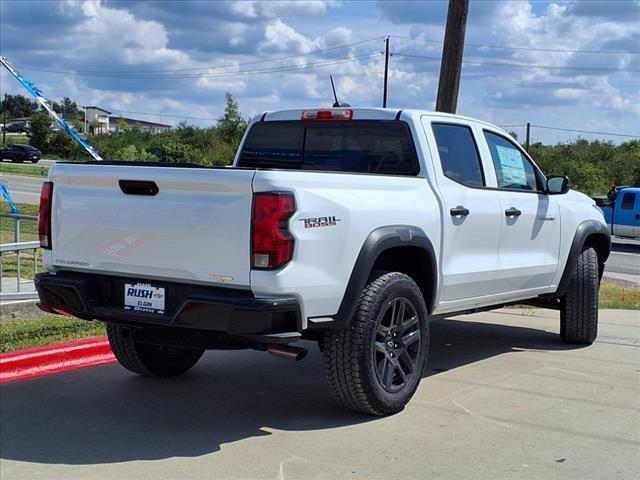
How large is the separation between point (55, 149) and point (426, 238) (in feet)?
214

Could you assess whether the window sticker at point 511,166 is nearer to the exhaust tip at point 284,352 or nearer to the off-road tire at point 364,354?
the off-road tire at point 364,354

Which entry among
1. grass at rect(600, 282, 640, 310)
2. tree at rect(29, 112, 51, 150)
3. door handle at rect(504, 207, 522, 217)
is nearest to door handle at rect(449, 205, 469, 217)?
door handle at rect(504, 207, 522, 217)

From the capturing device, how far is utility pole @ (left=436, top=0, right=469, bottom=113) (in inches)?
451

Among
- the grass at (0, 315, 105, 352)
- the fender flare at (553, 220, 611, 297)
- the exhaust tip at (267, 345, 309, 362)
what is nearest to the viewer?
the exhaust tip at (267, 345, 309, 362)

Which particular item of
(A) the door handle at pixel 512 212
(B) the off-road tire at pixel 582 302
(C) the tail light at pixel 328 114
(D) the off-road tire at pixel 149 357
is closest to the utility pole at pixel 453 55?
(B) the off-road tire at pixel 582 302

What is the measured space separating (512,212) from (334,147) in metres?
1.52

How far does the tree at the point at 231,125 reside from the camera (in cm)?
5222

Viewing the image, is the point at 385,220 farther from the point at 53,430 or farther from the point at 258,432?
the point at 53,430

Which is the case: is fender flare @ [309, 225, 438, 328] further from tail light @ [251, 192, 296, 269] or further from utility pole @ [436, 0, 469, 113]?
utility pole @ [436, 0, 469, 113]

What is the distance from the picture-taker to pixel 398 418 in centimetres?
528

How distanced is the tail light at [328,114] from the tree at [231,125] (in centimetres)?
4468

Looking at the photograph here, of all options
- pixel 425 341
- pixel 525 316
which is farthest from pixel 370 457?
pixel 525 316

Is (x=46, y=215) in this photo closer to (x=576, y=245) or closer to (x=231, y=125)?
(x=576, y=245)

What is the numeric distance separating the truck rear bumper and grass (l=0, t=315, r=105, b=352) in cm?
170
